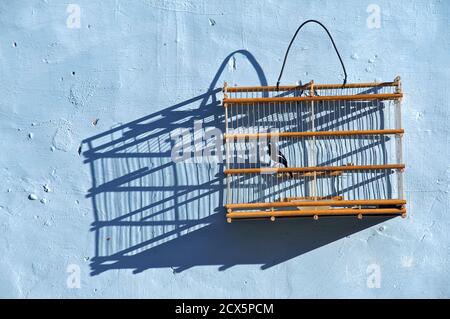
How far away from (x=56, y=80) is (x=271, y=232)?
114cm

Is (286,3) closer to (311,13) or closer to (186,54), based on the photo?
(311,13)

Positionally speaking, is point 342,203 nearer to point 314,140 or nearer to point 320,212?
point 320,212

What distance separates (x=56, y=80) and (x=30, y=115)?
19 centimetres

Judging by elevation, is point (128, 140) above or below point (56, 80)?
below

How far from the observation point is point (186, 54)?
112 inches

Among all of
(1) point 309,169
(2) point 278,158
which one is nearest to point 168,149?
(2) point 278,158

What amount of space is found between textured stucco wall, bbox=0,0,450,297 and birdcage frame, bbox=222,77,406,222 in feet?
0.25

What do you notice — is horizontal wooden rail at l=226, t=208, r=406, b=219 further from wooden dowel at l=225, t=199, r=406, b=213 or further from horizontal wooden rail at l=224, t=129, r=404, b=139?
horizontal wooden rail at l=224, t=129, r=404, b=139

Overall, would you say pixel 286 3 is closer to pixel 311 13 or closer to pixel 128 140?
pixel 311 13

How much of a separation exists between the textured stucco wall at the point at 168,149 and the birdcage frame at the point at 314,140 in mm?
76

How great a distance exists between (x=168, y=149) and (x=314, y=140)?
2.05ft

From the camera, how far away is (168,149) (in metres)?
2.81
